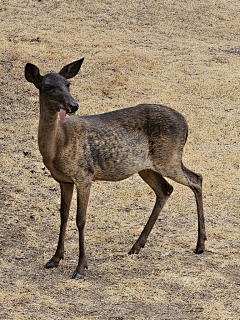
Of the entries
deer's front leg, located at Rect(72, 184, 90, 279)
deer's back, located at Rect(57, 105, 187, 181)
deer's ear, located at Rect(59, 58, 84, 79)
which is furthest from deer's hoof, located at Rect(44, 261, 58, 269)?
deer's ear, located at Rect(59, 58, 84, 79)

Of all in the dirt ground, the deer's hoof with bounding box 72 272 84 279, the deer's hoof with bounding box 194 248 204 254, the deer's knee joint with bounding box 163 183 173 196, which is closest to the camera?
the dirt ground

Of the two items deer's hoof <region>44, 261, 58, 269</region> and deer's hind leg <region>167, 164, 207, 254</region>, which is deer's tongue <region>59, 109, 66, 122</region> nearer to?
deer's hoof <region>44, 261, 58, 269</region>

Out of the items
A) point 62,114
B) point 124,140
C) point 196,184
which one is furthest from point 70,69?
point 196,184

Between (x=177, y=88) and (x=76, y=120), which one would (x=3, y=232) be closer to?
(x=76, y=120)

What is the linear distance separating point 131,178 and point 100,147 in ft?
9.52

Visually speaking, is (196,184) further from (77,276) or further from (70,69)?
(70,69)

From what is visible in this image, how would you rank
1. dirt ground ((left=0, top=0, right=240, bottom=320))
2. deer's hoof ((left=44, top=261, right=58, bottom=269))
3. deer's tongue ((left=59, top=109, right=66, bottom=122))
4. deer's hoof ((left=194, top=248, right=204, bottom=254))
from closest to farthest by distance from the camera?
dirt ground ((left=0, top=0, right=240, bottom=320)) < deer's tongue ((left=59, top=109, right=66, bottom=122)) < deer's hoof ((left=44, top=261, right=58, bottom=269)) < deer's hoof ((left=194, top=248, right=204, bottom=254))

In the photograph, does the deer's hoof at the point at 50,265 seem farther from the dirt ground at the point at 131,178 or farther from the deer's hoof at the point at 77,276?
the deer's hoof at the point at 77,276

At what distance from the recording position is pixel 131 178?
1051 cm

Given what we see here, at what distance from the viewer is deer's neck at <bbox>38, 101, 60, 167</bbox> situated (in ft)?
23.4

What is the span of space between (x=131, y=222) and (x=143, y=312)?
265cm

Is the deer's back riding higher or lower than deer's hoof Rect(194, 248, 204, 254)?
higher

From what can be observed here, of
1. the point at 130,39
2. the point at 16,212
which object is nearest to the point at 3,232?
the point at 16,212

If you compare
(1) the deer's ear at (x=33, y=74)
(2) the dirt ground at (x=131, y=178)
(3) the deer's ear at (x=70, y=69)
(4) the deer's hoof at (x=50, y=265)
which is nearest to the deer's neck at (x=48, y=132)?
(1) the deer's ear at (x=33, y=74)
